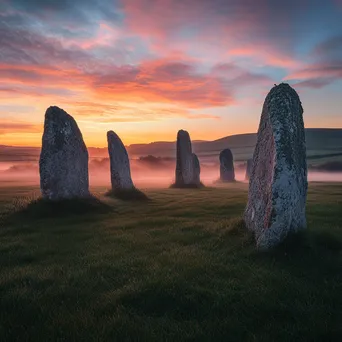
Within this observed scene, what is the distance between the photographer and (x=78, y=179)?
60.7ft

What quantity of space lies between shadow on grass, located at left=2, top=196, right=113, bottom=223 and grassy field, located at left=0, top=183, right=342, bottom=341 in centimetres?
349

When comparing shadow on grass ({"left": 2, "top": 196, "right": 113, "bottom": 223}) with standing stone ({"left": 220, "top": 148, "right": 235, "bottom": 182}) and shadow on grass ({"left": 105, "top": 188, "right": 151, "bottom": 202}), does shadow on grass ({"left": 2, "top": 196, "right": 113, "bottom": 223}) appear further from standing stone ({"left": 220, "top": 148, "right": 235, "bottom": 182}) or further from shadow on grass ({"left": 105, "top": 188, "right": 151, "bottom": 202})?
standing stone ({"left": 220, "top": 148, "right": 235, "bottom": 182})

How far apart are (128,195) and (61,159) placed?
20.9 feet

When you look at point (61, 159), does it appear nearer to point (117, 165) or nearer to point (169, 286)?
point (117, 165)

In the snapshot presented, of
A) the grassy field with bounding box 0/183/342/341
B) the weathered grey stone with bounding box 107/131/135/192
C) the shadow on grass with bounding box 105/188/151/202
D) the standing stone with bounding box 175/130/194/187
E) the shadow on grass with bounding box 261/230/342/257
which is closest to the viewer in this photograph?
the grassy field with bounding box 0/183/342/341

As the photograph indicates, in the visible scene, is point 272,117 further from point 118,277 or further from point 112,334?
point 112,334

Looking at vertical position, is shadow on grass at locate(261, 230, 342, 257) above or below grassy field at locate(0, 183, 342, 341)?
above

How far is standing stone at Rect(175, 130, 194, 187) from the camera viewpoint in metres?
32.8

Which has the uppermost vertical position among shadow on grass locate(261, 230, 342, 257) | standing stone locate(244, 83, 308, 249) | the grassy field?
standing stone locate(244, 83, 308, 249)

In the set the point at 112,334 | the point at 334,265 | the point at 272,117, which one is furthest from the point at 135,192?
the point at 112,334

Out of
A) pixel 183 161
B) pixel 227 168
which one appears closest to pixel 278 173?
pixel 183 161

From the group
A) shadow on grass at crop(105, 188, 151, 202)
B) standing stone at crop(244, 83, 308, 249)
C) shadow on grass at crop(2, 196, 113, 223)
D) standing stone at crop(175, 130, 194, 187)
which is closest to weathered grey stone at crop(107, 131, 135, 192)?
shadow on grass at crop(105, 188, 151, 202)

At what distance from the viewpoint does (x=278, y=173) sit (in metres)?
8.97

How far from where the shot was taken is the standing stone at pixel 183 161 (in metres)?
32.8
